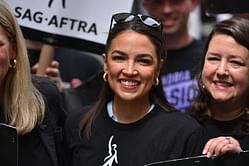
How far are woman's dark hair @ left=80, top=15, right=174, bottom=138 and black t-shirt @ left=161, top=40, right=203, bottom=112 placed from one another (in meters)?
1.28

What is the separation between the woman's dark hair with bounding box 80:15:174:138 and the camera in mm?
3158

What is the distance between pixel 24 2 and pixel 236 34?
1.20 metres

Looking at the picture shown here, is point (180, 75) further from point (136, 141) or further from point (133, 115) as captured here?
point (136, 141)

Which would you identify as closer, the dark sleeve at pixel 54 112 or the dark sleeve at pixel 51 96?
the dark sleeve at pixel 54 112

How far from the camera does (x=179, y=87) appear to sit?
4613 millimetres

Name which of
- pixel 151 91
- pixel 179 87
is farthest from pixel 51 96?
pixel 179 87

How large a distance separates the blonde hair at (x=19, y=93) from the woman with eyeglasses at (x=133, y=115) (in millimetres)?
242

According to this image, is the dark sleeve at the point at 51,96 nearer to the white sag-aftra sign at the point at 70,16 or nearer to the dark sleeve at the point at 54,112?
the dark sleeve at the point at 54,112

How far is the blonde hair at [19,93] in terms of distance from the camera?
3051mm

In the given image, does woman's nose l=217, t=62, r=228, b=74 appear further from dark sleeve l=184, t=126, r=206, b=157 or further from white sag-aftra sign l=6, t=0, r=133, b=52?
white sag-aftra sign l=6, t=0, r=133, b=52

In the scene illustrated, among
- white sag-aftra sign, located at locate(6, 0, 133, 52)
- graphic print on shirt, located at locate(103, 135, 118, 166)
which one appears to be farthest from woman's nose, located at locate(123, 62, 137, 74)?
white sag-aftra sign, located at locate(6, 0, 133, 52)

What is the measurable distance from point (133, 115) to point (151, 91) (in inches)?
5.9

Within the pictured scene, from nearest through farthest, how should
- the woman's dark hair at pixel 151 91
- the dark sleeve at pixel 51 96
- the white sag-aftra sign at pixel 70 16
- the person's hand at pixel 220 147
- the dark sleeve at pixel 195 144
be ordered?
the person's hand at pixel 220 147 → the dark sleeve at pixel 195 144 → the woman's dark hair at pixel 151 91 → the dark sleeve at pixel 51 96 → the white sag-aftra sign at pixel 70 16

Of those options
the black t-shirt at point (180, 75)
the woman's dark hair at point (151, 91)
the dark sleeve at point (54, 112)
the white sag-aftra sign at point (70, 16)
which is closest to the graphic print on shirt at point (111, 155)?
the woman's dark hair at point (151, 91)
